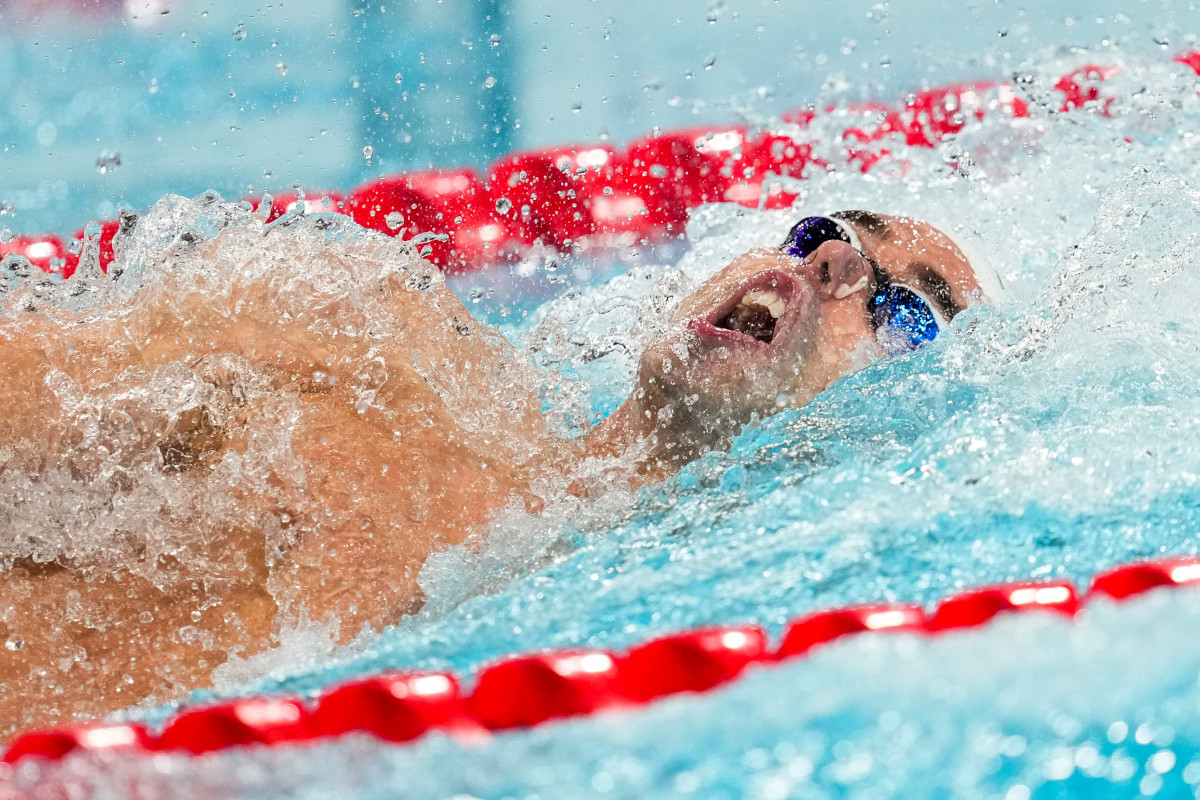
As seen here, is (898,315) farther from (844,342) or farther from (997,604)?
(997,604)

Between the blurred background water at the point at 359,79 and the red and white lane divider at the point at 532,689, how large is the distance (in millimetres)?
2455

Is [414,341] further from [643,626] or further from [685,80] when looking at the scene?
[685,80]

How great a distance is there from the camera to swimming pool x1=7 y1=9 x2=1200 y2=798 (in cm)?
39

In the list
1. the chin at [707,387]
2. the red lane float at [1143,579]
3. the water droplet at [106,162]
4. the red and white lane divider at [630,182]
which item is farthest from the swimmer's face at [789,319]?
the water droplet at [106,162]

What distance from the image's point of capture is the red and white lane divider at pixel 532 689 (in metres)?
0.39

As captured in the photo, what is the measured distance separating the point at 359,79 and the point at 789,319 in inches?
88.5

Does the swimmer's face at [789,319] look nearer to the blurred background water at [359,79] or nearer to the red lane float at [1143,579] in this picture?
the red lane float at [1143,579]

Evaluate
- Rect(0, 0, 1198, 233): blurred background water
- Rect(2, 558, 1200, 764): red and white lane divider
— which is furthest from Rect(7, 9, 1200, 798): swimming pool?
Rect(0, 0, 1198, 233): blurred background water

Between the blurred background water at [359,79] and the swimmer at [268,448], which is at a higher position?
the blurred background water at [359,79]

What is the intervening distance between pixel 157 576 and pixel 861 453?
26.2 inches

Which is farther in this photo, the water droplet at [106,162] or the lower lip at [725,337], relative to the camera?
the water droplet at [106,162]

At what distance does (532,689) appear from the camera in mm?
399

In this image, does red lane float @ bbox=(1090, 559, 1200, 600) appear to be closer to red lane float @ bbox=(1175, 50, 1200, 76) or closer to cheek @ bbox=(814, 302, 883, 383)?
cheek @ bbox=(814, 302, 883, 383)

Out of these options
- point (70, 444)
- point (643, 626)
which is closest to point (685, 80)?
point (70, 444)
